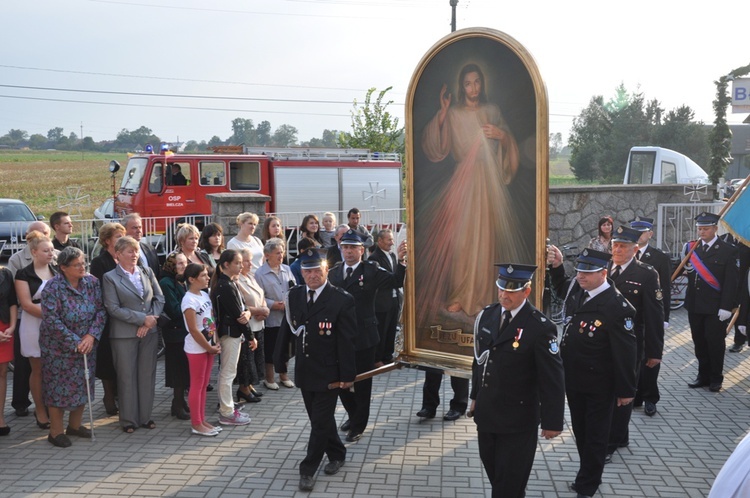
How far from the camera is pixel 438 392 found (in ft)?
24.5

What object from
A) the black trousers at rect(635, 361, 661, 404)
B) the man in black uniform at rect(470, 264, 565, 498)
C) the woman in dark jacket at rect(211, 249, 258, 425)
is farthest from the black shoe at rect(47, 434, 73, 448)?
the black trousers at rect(635, 361, 661, 404)

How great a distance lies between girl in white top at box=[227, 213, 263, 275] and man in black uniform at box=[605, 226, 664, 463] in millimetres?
4304

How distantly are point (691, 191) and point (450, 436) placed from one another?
953 centimetres

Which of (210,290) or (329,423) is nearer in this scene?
(329,423)

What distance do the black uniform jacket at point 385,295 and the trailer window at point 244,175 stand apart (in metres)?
10.6

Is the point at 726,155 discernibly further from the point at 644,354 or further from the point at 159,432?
the point at 159,432

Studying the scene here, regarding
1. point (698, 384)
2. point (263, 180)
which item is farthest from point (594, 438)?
point (263, 180)

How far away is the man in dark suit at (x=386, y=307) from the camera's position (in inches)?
311

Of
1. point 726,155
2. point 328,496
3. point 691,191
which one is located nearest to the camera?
point 328,496

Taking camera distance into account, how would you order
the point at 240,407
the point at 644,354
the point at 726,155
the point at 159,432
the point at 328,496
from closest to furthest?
the point at 328,496
the point at 644,354
the point at 159,432
the point at 240,407
the point at 726,155

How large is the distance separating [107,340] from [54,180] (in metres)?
45.9

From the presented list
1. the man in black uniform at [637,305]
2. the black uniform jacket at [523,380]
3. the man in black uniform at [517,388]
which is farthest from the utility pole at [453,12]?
the black uniform jacket at [523,380]

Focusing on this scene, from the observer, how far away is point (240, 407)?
7918mm

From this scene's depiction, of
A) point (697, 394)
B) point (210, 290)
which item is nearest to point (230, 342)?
point (210, 290)
